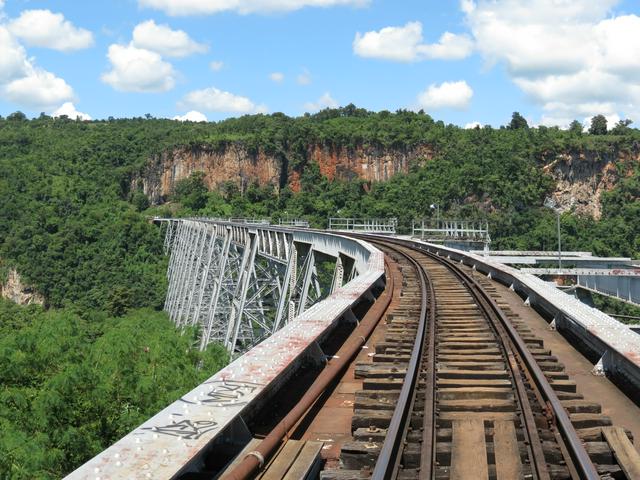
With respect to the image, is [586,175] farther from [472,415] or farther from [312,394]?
[312,394]

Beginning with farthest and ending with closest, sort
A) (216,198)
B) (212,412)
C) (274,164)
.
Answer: (274,164), (216,198), (212,412)

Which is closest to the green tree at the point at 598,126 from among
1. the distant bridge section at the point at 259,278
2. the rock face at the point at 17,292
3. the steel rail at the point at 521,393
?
the distant bridge section at the point at 259,278

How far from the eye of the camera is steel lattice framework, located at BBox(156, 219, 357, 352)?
24500 mm

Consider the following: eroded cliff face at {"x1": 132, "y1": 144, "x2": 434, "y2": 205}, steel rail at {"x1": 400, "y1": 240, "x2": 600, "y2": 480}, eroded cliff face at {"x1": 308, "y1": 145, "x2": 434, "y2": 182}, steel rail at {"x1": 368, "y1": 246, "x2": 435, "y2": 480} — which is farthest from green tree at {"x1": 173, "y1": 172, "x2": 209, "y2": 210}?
steel rail at {"x1": 368, "y1": 246, "x2": 435, "y2": 480}

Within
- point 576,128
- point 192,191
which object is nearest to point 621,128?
point 576,128

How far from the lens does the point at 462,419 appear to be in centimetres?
516

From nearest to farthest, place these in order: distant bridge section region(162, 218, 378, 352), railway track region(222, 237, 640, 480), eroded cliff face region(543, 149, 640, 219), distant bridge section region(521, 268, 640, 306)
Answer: railway track region(222, 237, 640, 480) < distant bridge section region(521, 268, 640, 306) < distant bridge section region(162, 218, 378, 352) < eroded cliff face region(543, 149, 640, 219)

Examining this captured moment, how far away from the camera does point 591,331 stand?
23.7 ft

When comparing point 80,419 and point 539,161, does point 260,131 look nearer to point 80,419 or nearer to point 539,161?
point 539,161

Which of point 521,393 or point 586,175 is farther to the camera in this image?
point 586,175

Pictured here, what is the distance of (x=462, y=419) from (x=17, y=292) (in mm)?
86641

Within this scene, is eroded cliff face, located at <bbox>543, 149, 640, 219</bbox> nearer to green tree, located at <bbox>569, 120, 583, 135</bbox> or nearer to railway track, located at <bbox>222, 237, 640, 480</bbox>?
green tree, located at <bbox>569, 120, 583, 135</bbox>

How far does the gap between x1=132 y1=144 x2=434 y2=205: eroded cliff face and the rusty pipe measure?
318 feet

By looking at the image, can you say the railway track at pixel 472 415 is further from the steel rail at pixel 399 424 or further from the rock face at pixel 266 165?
the rock face at pixel 266 165
